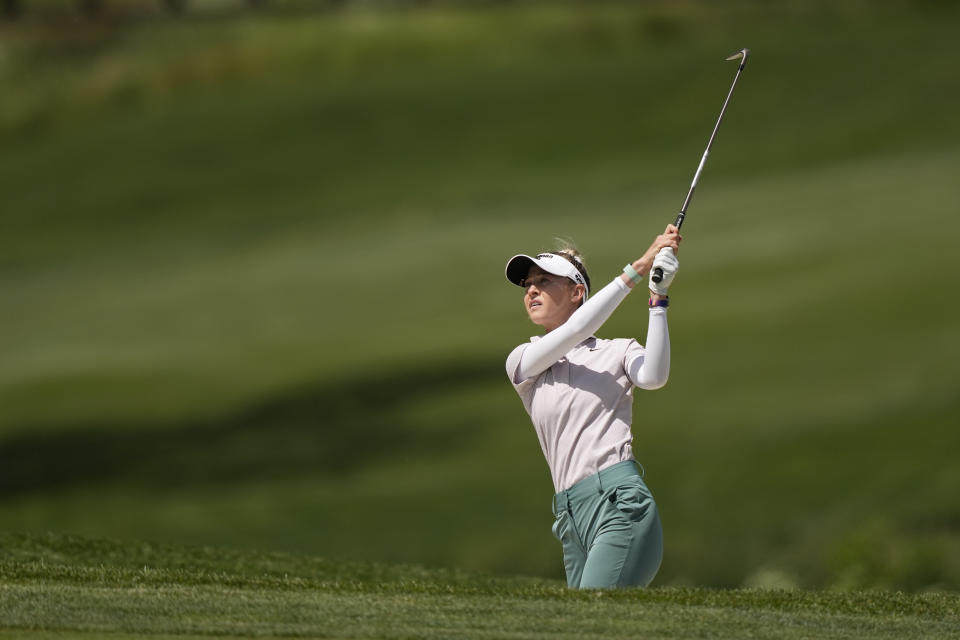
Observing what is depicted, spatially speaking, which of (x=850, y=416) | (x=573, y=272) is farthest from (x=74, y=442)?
(x=573, y=272)

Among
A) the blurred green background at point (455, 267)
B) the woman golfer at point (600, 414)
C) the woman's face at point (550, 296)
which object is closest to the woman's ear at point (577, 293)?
the woman's face at point (550, 296)

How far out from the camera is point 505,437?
2989 cm

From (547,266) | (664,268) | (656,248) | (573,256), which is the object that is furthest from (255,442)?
(664,268)

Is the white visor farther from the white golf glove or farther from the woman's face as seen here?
the white golf glove

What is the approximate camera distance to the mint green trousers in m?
7.56

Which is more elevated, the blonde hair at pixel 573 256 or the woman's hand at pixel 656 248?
the woman's hand at pixel 656 248

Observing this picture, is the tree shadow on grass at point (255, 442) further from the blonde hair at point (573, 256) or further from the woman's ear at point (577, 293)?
the woman's ear at point (577, 293)

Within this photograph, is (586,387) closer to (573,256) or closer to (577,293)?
(577,293)

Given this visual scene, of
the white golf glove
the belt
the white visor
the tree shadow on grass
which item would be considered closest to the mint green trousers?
the belt

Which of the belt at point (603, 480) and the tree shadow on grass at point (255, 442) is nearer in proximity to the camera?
the belt at point (603, 480)

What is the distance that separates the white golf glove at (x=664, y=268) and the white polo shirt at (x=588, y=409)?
0.90 ft

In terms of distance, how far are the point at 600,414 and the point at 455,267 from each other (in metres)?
33.2

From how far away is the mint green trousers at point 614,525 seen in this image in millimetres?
7559

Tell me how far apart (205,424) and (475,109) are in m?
31.5
